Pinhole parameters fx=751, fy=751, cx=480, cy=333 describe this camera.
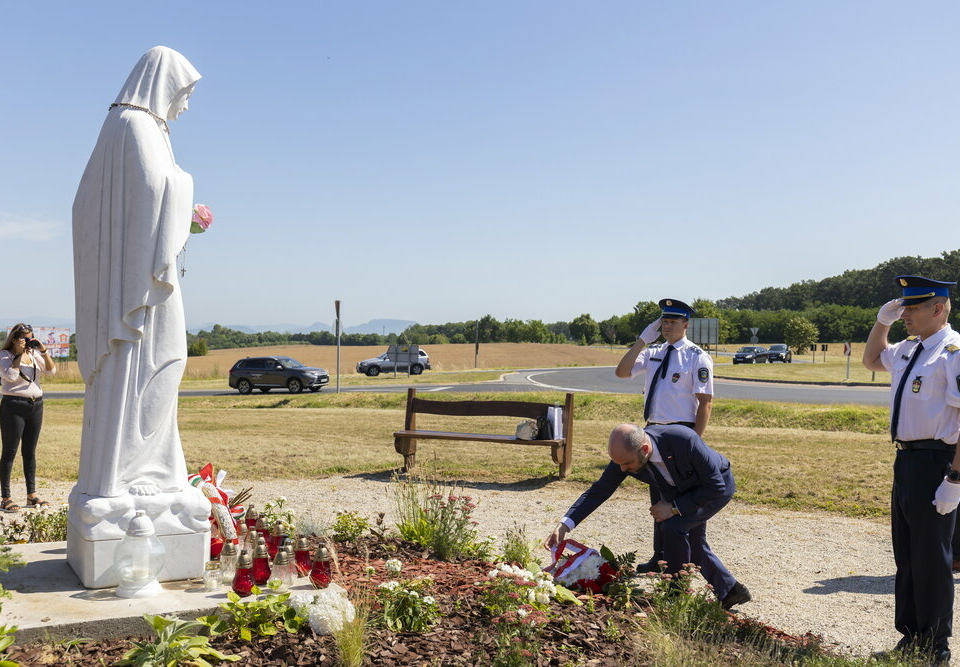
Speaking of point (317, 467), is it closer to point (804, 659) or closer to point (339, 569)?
point (339, 569)

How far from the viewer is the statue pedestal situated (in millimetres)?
3938

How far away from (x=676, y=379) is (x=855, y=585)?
6.35 ft

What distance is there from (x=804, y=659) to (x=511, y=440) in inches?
249

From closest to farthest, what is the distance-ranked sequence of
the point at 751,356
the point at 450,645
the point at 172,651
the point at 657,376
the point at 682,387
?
the point at 172,651
the point at 450,645
the point at 682,387
the point at 657,376
the point at 751,356

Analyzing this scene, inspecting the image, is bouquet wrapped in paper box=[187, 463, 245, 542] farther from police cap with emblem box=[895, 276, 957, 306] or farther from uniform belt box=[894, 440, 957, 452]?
police cap with emblem box=[895, 276, 957, 306]

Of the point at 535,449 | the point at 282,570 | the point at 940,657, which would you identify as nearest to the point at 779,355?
the point at 535,449

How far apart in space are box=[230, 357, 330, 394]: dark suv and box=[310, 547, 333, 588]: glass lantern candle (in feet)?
78.6

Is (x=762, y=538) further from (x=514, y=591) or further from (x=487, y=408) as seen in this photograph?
(x=487, y=408)

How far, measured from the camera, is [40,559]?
4496 mm

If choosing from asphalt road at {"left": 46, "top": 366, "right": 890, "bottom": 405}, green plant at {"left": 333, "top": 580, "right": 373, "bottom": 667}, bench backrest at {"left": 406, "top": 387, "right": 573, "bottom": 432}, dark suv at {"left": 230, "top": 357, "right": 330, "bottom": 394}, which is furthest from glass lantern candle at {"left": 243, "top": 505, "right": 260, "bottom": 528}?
dark suv at {"left": 230, "top": 357, "right": 330, "bottom": 394}

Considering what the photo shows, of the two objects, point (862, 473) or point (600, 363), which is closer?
point (862, 473)

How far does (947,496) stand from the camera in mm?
3797

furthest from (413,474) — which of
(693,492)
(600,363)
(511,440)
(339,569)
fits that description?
(600,363)

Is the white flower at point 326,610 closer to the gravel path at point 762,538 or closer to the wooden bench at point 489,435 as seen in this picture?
the gravel path at point 762,538
